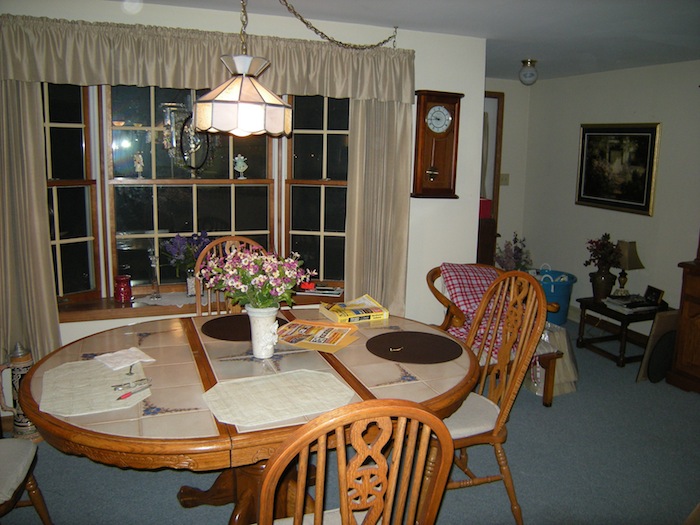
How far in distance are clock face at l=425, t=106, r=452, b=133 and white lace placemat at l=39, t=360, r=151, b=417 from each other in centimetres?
263

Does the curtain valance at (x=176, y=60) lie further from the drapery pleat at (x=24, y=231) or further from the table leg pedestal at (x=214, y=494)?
the table leg pedestal at (x=214, y=494)

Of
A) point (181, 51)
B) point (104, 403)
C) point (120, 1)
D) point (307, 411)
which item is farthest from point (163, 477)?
point (120, 1)

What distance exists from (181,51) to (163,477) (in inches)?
92.2

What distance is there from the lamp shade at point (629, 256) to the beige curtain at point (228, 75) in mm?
2000

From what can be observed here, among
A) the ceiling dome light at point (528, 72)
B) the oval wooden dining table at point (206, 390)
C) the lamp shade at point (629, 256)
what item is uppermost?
the ceiling dome light at point (528, 72)

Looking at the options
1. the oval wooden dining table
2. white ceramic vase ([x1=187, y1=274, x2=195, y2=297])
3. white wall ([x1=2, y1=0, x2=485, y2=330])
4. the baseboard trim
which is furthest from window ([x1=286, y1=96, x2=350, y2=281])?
the baseboard trim

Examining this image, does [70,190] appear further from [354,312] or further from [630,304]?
[630,304]

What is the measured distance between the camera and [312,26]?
3652 mm

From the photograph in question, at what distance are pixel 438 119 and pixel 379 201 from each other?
2.34ft

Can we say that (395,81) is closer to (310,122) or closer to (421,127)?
(421,127)

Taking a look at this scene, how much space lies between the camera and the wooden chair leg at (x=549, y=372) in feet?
12.1

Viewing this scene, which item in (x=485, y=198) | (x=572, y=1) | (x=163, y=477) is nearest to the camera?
(x=163, y=477)

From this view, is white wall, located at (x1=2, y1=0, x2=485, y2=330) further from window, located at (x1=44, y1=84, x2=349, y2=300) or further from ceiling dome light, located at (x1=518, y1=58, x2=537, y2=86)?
ceiling dome light, located at (x1=518, y1=58, x2=537, y2=86)

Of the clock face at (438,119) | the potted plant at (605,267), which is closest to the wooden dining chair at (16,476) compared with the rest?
the clock face at (438,119)
